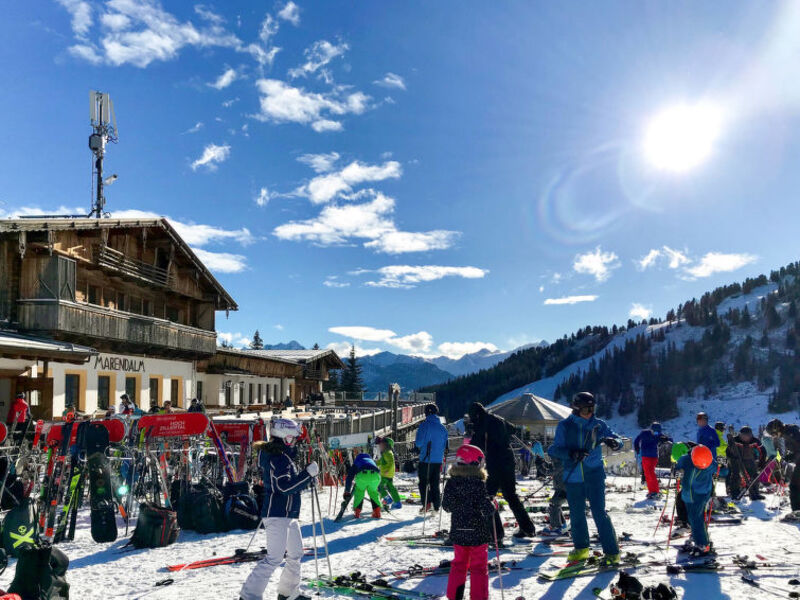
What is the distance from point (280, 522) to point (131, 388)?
23.3 metres

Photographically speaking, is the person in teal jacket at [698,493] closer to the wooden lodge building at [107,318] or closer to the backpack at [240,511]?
the backpack at [240,511]

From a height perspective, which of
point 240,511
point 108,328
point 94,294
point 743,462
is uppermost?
point 94,294

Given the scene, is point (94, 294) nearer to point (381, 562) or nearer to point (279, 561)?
point (381, 562)

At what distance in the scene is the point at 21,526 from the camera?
714cm

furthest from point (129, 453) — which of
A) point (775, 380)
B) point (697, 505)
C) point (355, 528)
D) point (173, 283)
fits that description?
point (775, 380)

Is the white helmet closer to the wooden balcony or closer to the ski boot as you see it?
the ski boot

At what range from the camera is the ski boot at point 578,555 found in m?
6.65

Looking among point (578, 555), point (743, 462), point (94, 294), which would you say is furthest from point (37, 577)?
point (94, 294)

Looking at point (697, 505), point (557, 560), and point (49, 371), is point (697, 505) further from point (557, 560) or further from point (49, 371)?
point (49, 371)

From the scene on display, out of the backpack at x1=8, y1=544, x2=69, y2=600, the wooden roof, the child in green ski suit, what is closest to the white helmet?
the backpack at x1=8, y1=544, x2=69, y2=600

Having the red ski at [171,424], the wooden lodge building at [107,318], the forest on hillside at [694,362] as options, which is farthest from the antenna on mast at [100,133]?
the forest on hillside at [694,362]

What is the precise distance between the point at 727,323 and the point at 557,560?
3585 inches

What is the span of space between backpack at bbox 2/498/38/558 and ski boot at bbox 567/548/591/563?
6.33 metres

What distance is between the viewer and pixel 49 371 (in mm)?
20547
